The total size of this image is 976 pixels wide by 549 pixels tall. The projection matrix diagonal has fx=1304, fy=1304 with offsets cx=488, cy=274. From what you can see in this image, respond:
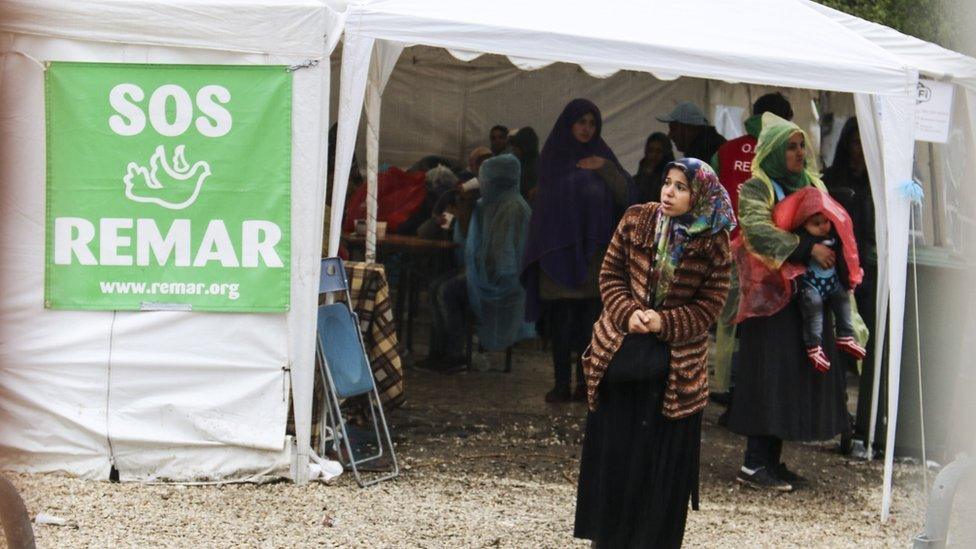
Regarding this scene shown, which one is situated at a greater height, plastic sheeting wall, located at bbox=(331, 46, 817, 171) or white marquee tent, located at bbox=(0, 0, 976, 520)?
plastic sheeting wall, located at bbox=(331, 46, 817, 171)

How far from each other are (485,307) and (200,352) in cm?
353

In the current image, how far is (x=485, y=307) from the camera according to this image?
9.57m

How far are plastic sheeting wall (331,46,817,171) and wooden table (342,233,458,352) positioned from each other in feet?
9.35

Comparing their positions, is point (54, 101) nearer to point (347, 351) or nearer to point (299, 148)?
point (299, 148)

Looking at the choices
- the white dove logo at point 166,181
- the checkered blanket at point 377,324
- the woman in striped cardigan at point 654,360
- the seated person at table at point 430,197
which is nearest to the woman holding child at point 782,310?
the woman in striped cardigan at point 654,360

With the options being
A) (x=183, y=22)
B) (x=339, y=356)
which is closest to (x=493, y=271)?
(x=339, y=356)

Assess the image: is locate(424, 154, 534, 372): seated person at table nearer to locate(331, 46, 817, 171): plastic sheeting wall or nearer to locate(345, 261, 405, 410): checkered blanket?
locate(345, 261, 405, 410): checkered blanket

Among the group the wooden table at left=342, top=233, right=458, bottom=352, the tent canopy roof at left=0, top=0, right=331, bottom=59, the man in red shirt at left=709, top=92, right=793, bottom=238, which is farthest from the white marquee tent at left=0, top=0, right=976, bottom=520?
the wooden table at left=342, top=233, right=458, bottom=352

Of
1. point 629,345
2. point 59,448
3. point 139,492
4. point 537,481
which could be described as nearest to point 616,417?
point 629,345

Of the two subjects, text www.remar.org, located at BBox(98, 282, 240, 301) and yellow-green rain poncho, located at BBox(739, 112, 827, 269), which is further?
yellow-green rain poncho, located at BBox(739, 112, 827, 269)

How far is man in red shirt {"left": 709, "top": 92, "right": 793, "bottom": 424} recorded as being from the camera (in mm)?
7930

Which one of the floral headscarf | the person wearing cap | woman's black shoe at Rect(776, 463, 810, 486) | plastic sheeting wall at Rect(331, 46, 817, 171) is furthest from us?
plastic sheeting wall at Rect(331, 46, 817, 171)

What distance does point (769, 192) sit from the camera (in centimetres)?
667

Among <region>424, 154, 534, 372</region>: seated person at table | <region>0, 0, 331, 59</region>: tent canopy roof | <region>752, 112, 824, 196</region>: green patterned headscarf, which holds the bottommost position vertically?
<region>424, 154, 534, 372</region>: seated person at table
